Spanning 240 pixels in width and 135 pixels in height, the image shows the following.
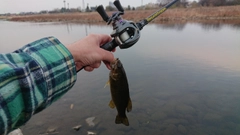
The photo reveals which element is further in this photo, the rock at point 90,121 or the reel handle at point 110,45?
the rock at point 90,121

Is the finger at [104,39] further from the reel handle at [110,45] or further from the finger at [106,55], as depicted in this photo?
the finger at [106,55]

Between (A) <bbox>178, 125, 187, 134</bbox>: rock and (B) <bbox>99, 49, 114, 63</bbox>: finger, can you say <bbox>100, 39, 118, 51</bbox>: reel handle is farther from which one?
(A) <bbox>178, 125, 187, 134</bbox>: rock

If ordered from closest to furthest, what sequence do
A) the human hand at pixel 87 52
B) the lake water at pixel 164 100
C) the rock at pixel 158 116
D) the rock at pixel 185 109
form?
the human hand at pixel 87 52 < the lake water at pixel 164 100 < the rock at pixel 158 116 < the rock at pixel 185 109

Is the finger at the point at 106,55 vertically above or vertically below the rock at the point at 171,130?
above

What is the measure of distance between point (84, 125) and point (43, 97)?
479cm

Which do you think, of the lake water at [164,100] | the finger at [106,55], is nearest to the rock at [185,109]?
the lake water at [164,100]

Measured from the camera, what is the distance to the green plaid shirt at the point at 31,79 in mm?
973

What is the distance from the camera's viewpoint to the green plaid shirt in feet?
3.19

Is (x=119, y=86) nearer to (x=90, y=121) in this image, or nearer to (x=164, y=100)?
(x=90, y=121)

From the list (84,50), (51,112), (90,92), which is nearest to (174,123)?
(90,92)

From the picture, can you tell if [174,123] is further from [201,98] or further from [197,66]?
[197,66]

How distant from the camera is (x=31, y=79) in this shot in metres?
1.07

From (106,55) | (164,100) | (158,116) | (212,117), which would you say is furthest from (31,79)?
(164,100)

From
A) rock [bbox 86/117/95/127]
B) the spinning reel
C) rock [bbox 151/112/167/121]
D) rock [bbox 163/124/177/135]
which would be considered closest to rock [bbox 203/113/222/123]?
rock [bbox 163/124/177/135]
